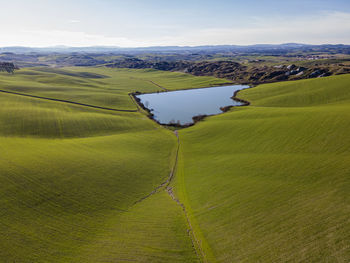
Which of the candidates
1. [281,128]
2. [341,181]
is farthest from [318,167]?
[281,128]

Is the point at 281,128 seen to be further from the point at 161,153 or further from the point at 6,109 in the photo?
the point at 6,109

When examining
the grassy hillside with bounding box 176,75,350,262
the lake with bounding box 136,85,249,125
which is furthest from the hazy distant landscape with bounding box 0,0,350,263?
the lake with bounding box 136,85,249,125

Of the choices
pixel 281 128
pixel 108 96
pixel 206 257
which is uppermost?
pixel 108 96

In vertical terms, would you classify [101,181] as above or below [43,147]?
below

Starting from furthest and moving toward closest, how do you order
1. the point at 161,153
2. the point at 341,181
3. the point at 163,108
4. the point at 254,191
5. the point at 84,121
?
A: the point at 163,108
the point at 84,121
the point at 161,153
the point at 254,191
the point at 341,181

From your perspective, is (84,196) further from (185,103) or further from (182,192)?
(185,103)

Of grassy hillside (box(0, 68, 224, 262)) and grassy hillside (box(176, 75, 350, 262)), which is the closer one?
grassy hillside (box(176, 75, 350, 262))

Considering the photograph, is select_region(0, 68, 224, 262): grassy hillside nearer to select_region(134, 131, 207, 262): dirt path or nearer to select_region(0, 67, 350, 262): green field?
select_region(0, 67, 350, 262): green field
